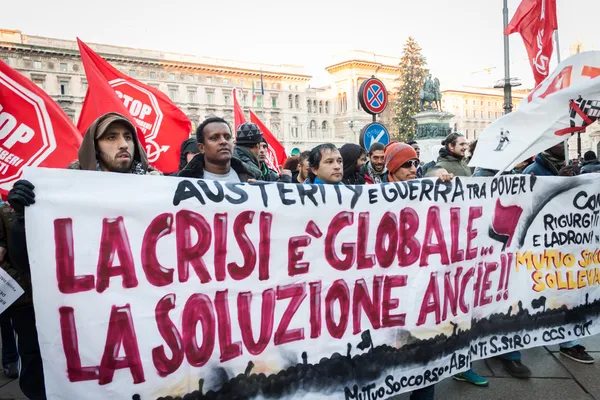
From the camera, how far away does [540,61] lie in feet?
20.0

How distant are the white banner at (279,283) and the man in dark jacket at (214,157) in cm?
69

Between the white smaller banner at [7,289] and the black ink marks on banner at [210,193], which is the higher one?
the black ink marks on banner at [210,193]

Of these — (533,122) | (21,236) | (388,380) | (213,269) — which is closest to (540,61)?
(533,122)

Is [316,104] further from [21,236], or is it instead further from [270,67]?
[21,236]

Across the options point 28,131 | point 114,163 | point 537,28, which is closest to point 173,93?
point 537,28

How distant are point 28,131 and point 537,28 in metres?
6.14

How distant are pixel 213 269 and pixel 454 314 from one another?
1.51 metres

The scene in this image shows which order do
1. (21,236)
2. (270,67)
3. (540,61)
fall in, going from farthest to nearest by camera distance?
(270,67)
(540,61)
(21,236)

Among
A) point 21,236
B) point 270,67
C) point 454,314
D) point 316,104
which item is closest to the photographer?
point 21,236

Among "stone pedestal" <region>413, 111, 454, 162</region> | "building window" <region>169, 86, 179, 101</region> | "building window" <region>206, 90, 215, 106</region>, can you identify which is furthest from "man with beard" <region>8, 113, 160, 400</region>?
"building window" <region>206, 90, 215, 106</region>

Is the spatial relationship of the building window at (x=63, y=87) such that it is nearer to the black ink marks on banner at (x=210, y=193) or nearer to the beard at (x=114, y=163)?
the beard at (x=114, y=163)

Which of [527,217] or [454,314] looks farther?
[527,217]

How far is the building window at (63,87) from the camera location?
1838 inches

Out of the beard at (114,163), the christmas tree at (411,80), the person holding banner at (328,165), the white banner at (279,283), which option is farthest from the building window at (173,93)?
the white banner at (279,283)
